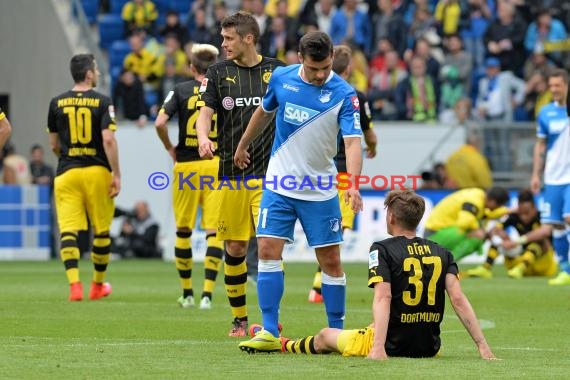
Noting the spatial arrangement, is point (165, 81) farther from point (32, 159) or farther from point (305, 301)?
point (305, 301)

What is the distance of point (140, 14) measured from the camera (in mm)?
28281

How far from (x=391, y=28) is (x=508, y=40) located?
2.26 metres

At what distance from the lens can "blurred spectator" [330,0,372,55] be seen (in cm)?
Answer: 2678

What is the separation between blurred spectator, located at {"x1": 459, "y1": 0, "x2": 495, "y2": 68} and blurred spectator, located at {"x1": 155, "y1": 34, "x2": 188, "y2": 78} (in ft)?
17.9

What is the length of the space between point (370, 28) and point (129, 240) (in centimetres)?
626

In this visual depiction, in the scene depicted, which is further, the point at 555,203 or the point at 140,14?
the point at 140,14

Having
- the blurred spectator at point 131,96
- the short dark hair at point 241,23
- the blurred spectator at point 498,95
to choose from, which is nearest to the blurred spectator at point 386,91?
the blurred spectator at point 498,95

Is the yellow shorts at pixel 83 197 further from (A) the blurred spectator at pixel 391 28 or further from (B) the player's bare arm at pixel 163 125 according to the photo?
(A) the blurred spectator at pixel 391 28

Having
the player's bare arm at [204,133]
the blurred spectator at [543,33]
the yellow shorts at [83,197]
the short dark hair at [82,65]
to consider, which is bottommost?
the yellow shorts at [83,197]

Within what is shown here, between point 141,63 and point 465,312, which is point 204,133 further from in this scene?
point 141,63

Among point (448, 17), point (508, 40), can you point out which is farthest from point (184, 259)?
point (448, 17)

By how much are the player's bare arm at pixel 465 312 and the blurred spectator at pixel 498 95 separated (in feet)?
56.0

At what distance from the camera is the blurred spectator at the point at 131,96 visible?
26.3 m

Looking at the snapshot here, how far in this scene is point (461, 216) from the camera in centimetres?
1864
